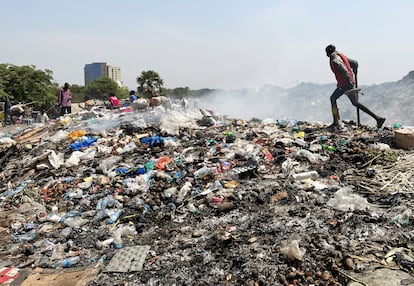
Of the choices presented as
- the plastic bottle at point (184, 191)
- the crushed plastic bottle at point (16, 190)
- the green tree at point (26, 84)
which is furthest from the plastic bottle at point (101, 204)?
the green tree at point (26, 84)

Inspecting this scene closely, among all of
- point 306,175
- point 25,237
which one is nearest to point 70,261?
point 25,237

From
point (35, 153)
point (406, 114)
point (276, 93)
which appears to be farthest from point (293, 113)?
point (35, 153)

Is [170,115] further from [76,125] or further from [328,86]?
[328,86]

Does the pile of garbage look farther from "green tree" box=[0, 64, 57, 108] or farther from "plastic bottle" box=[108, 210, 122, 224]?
"green tree" box=[0, 64, 57, 108]

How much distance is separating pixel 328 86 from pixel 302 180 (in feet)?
94.5

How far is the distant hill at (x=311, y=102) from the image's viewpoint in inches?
728

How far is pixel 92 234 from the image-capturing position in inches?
128

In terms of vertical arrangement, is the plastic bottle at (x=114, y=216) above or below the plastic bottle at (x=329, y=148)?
below

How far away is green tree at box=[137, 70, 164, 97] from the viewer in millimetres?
23891

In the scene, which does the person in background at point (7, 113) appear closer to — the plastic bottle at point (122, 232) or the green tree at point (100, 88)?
the plastic bottle at point (122, 232)

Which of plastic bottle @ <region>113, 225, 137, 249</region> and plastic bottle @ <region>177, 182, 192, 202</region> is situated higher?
plastic bottle @ <region>177, 182, 192, 202</region>

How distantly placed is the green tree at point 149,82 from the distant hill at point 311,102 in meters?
3.64

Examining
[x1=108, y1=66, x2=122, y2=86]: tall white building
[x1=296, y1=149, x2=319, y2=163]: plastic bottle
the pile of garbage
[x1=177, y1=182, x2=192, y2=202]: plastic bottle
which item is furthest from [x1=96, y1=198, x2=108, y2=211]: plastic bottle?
[x1=108, y1=66, x2=122, y2=86]: tall white building

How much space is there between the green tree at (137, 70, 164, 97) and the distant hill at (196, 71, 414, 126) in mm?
3635
